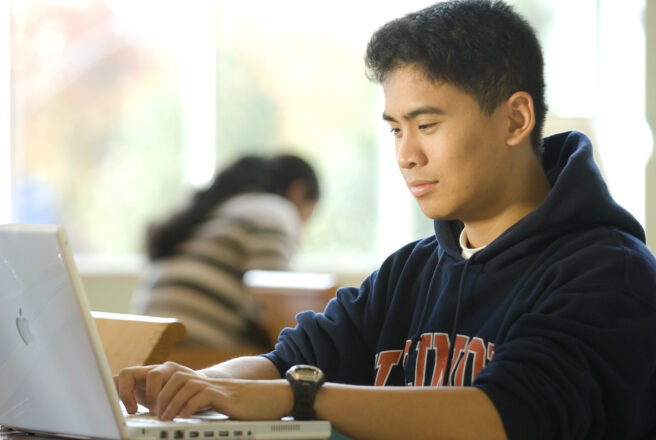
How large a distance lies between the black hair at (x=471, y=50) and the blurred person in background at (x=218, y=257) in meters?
2.27

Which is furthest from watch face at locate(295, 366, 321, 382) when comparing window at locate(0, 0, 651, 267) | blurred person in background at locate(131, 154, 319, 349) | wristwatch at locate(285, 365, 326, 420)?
window at locate(0, 0, 651, 267)

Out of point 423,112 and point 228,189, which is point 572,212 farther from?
point 228,189

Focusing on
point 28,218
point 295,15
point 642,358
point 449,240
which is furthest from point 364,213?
point 642,358

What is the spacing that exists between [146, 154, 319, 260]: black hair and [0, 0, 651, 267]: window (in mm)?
1217

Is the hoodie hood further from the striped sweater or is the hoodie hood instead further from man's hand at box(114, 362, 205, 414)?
the striped sweater

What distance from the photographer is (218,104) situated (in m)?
5.25

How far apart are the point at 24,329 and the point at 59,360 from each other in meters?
0.07

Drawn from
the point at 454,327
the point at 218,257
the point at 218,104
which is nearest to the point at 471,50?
the point at 454,327

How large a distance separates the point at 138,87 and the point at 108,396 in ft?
14.1

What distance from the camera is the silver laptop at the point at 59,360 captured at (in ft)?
3.19

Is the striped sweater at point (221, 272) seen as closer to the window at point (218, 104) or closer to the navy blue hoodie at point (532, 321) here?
the window at point (218, 104)

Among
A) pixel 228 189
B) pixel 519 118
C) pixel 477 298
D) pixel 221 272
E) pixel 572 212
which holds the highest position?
pixel 519 118

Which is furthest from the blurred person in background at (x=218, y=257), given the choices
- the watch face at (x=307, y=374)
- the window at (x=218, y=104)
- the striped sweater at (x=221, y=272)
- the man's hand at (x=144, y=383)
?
the watch face at (x=307, y=374)

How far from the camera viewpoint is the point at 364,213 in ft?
17.9
